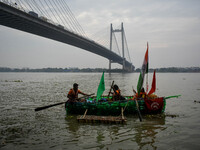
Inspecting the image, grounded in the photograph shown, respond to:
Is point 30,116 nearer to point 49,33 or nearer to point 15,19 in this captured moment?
point 15,19

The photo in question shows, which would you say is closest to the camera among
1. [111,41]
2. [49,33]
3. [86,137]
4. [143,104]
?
[86,137]

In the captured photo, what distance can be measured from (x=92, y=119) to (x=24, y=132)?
91.1 inches

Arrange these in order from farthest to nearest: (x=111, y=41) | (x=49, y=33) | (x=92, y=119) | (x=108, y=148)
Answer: (x=111, y=41), (x=49, y=33), (x=92, y=119), (x=108, y=148)

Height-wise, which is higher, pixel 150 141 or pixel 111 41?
pixel 111 41

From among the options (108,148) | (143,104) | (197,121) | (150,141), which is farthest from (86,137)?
(197,121)

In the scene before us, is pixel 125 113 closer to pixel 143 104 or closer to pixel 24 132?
pixel 143 104

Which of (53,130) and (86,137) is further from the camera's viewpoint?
(53,130)

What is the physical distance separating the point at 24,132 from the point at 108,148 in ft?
9.57

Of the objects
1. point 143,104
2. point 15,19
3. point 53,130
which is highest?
point 15,19

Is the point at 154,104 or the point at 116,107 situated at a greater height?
the point at 154,104

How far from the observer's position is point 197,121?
22.2ft

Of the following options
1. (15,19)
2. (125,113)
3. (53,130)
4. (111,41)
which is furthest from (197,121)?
(111,41)

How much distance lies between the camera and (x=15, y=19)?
2256 centimetres

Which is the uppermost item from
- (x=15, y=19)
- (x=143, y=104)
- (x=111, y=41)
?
(x=111, y=41)
